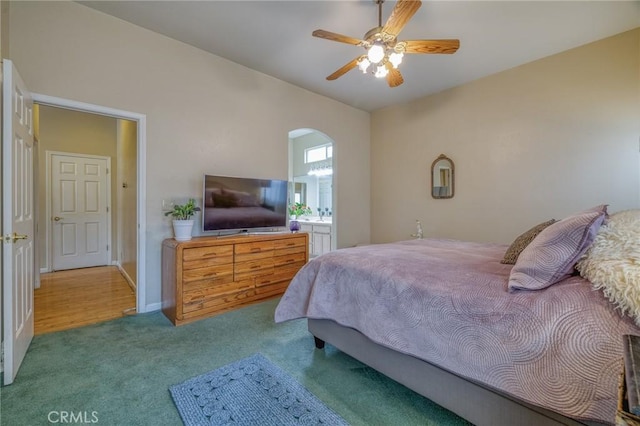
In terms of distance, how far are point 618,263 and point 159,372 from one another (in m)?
2.60

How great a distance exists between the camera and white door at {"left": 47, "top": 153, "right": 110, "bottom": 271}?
4.98m

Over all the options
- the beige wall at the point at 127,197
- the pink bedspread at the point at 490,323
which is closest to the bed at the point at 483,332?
the pink bedspread at the point at 490,323

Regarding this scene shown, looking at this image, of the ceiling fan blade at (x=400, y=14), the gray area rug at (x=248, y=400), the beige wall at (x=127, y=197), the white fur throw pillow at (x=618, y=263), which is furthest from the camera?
the beige wall at (x=127, y=197)

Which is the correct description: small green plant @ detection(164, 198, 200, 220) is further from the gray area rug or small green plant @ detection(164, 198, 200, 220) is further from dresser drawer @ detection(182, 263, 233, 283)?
the gray area rug

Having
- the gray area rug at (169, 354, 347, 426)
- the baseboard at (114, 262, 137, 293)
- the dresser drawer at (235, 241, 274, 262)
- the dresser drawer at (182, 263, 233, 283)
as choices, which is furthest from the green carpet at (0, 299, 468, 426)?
the baseboard at (114, 262, 137, 293)

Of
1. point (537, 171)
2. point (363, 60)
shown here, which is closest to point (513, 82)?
point (537, 171)

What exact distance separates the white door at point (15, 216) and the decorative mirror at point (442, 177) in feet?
15.0

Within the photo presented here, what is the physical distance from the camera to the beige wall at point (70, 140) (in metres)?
4.81

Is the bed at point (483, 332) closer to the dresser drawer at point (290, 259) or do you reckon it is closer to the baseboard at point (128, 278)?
the dresser drawer at point (290, 259)

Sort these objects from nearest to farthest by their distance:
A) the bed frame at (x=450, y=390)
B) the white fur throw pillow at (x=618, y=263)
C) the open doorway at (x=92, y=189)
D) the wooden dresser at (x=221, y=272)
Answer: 1. the white fur throw pillow at (x=618, y=263)
2. the bed frame at (x=450, y=390)
3. the wooden dresser at (x=221, y=272)
4. the open doorway at (x=92, y=189)

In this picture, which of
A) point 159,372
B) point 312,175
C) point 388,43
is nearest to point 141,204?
point 159,372

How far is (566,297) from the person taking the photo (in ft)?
3.81

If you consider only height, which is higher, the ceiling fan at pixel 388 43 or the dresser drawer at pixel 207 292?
the ceiling fan at pixel 388 43

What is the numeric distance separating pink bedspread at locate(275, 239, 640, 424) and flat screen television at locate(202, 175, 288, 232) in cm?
174
